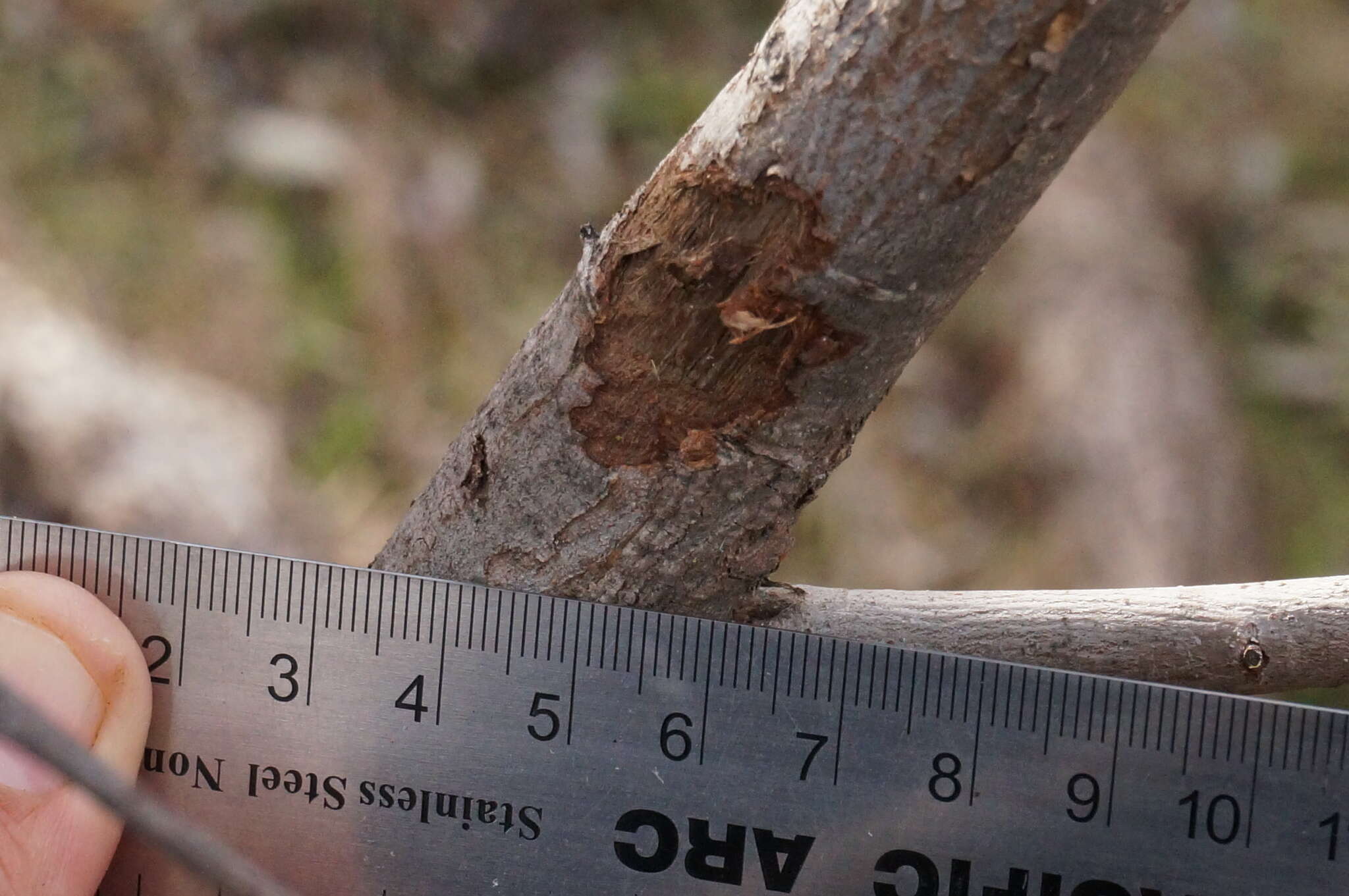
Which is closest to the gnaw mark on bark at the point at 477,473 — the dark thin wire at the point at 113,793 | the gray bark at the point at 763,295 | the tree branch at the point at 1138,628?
the gray bark at the point at 763,295

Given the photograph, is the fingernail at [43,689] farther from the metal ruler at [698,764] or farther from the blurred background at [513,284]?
the blurred background at [513,284]

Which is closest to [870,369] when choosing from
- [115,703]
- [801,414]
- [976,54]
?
[801,414]

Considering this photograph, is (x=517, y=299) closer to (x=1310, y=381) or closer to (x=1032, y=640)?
(x=1032, y=640)

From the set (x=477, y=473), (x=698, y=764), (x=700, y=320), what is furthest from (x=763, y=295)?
(x=698, y=764)

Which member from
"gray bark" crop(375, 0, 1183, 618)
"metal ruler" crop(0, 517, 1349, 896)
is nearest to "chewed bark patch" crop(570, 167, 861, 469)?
"gray bark" crop(375, 0, 1183, 618)

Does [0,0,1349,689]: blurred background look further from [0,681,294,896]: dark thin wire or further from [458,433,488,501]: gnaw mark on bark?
[0,681,294,896]: dark thin wire

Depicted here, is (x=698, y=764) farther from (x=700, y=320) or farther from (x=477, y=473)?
(x=700, y=320)
